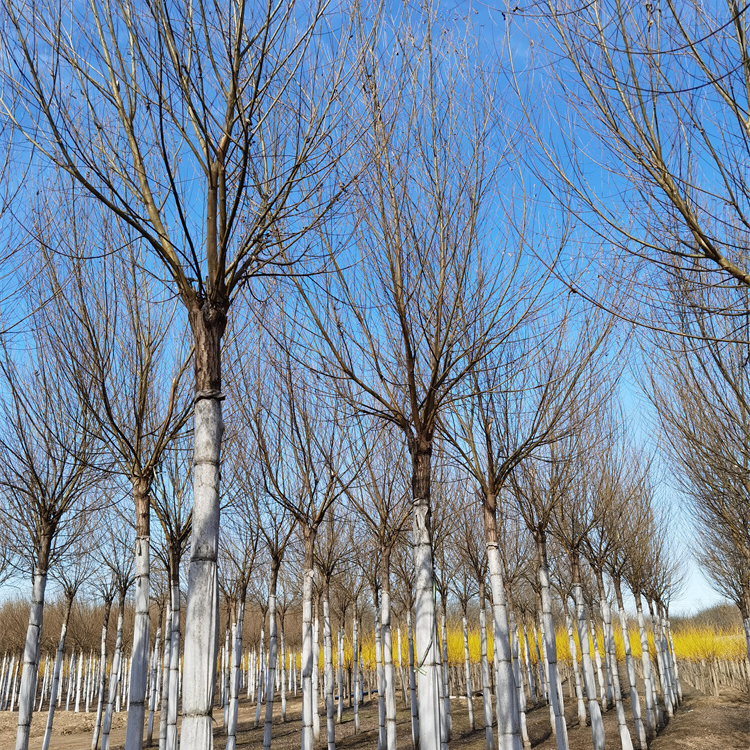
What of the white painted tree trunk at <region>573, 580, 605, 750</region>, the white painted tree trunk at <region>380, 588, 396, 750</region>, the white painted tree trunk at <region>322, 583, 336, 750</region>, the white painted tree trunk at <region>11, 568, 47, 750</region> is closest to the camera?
the white painted tree trunk at <region>11, 568, 47, 750</region>

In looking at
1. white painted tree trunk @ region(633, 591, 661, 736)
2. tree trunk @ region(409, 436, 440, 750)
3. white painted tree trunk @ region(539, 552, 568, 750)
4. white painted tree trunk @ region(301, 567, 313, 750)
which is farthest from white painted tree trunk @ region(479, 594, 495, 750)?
tree trunk @ region(409, 436, 440, 750)

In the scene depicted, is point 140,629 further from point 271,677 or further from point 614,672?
point 614,672

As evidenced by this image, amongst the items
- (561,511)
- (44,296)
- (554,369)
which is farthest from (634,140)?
(561,511)

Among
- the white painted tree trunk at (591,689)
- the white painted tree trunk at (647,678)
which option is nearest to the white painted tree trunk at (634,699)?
the white painted tree trunk at (647,678)

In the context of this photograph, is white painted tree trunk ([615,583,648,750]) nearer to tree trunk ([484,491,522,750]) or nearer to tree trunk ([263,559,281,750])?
tree trunk ([484,491,522,750])

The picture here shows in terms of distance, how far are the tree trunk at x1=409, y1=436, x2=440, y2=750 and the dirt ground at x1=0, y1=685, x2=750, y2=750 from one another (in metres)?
10.5

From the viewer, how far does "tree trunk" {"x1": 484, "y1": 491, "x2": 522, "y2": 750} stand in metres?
6.96

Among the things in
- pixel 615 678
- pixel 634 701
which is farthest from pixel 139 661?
pixel 634 701

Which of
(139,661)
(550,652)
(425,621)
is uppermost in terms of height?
(425,621)

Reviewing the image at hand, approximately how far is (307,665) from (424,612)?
5946 mm

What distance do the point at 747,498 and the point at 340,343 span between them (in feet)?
23.6

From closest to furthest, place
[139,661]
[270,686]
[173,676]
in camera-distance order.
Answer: [139,661] < [173,676] < [270,686]

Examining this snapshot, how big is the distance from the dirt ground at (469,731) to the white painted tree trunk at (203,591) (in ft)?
41.9

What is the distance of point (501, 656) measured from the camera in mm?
7496
